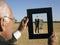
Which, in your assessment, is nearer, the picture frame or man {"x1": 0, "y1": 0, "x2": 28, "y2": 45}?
man {"x1": 0, "y1": 0, "x2": 28, "y2": 45}

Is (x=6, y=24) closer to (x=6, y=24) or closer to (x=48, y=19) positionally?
(x=6, y=24)

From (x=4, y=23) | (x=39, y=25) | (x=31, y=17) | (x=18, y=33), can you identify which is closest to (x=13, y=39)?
(x=18, y=33)

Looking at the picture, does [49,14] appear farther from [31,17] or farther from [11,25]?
[11,25]

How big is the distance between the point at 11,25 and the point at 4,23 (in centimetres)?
11

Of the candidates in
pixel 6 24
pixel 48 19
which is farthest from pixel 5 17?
pixel 48 19

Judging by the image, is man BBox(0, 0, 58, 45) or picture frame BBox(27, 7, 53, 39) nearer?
man BBox(0, 0, 58, 45)

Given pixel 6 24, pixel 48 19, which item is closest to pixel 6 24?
pixel 6 24

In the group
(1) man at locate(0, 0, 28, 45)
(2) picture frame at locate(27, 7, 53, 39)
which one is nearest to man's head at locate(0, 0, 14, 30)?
(1) man at locate(0, 0, 28, 45)

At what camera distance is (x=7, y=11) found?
2184 mm

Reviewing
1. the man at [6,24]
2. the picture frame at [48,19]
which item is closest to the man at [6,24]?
the man at [6,24]

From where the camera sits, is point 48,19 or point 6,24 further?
point 48,19

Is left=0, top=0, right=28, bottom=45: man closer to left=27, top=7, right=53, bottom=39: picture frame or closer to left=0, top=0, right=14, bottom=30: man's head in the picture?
left=0, top=0, right=14, bottom=30: man's head

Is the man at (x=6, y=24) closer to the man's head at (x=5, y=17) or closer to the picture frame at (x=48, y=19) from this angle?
the man's head at (x=5, y=17)

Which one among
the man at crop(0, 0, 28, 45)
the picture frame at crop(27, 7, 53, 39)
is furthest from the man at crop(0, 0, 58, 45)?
the picture frame at crop(27, 7, 53, 39)
